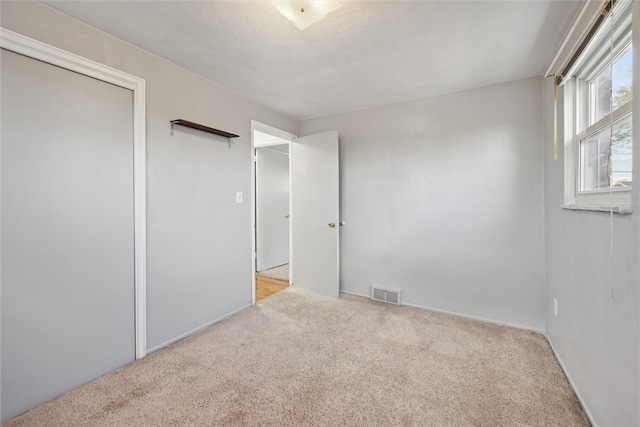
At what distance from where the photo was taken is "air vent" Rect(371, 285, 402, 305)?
2.97 metres

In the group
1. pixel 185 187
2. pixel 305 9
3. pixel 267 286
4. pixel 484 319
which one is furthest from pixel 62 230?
pixel 484 319

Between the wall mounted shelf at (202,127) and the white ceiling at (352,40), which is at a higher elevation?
the white ceiling at (352,40)

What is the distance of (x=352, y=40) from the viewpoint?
1.80 metres

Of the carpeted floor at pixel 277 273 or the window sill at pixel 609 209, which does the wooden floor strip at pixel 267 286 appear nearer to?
the carpeted floor at pixel 277 273

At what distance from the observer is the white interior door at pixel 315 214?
319cm

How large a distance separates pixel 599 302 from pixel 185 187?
285cm

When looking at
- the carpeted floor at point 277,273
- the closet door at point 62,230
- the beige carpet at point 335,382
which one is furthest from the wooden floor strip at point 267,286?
the closet door at point 62,230

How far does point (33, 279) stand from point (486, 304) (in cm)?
350

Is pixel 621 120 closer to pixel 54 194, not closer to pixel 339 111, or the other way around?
pixel 339 111

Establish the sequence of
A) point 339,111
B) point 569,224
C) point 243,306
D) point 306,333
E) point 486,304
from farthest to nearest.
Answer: point 339,111 → point 243,306 → point 486,304 → point 306,333 → point 569,224

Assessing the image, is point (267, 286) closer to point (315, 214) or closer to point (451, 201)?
point (315, 214)

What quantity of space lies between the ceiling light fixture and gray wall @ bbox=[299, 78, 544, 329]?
180cm

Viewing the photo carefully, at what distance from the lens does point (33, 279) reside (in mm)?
1459

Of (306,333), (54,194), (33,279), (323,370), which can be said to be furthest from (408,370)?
(54,194)
